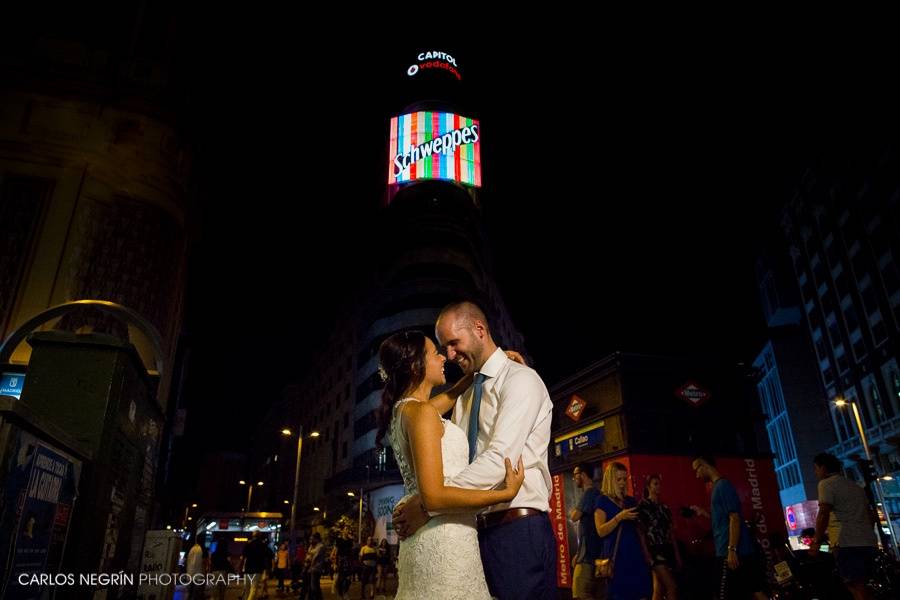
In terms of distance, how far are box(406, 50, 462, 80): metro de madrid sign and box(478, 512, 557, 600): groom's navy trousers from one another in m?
58.5

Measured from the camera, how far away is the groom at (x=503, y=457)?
7.35ft

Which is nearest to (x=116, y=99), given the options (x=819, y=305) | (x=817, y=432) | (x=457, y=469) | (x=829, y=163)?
(x=457, y=469)

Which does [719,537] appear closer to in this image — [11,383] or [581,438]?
[11,383]

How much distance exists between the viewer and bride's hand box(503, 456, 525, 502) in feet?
7.00

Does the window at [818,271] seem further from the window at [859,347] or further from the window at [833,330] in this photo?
the window at [859,347]

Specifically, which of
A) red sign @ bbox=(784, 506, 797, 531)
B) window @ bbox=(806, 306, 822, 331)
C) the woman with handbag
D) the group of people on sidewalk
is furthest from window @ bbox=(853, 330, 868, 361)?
the woman with handbag

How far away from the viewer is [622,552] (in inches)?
228

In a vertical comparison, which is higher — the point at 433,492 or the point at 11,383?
the point at 11,383

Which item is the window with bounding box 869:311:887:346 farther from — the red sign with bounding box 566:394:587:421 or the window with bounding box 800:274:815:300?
the red sign with bounding box 566:394:587:421

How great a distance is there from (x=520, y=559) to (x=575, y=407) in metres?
18.8

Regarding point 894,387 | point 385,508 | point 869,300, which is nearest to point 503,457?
point 385,508

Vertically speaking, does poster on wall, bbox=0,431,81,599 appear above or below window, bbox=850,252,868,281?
below

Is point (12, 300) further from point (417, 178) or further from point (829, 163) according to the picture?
point (829, 163)

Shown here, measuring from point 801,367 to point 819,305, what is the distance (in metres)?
14.7
